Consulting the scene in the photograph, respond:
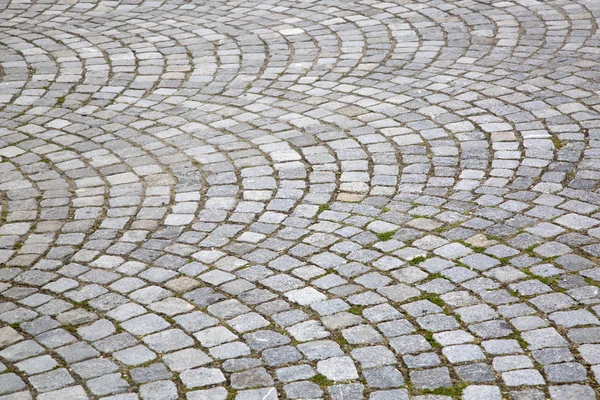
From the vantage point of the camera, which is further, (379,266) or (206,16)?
(206,16)

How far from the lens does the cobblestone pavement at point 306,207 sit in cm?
441

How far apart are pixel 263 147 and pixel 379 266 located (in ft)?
6.63

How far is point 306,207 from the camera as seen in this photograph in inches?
236

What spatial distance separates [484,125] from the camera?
279 inches

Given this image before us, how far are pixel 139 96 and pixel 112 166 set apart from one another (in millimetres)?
1508

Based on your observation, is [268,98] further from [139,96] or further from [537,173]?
[537,173]

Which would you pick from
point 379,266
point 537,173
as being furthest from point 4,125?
point 537,173

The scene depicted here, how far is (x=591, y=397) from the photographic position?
4.04 meters

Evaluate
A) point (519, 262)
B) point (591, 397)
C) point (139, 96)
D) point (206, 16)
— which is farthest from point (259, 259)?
point (206, 16)

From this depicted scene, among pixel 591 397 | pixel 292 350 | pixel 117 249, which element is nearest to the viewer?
pixel 591 397

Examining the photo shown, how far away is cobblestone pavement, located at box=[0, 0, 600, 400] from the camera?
14.5 feet

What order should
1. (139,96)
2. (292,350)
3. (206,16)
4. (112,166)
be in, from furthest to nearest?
(206,16)
(139,96)
(112,166)
(292,350)

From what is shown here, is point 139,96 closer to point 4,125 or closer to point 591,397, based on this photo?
point 4,125

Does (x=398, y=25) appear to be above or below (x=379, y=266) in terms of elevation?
above
